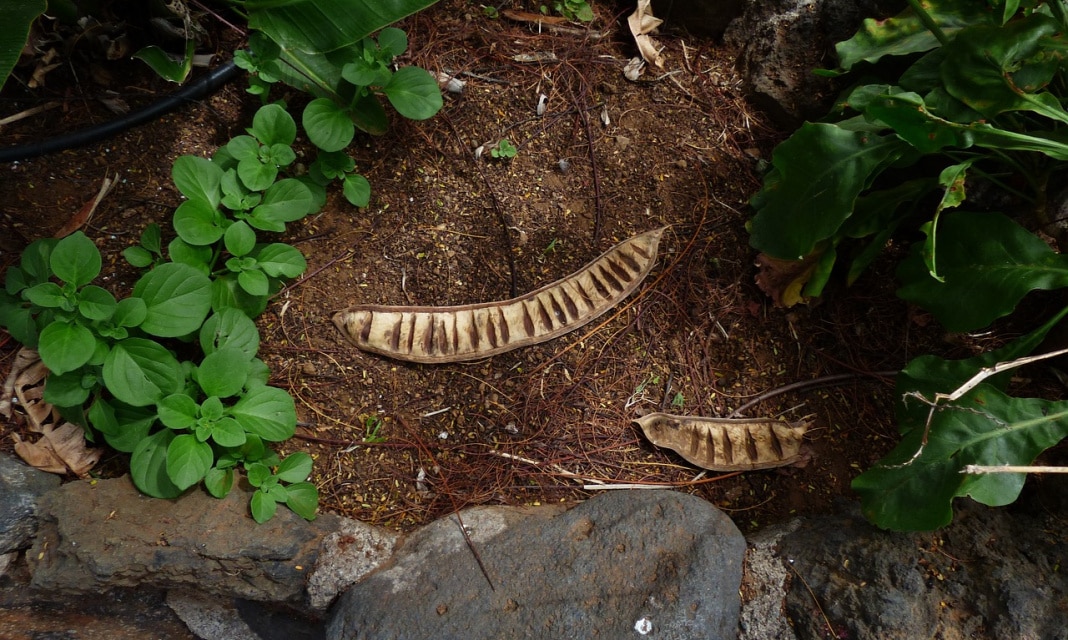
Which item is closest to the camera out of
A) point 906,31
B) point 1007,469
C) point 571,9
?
point 1007,469

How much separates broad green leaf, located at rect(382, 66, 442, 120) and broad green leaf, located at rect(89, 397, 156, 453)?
135cm

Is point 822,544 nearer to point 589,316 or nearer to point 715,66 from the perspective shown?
point 589,316

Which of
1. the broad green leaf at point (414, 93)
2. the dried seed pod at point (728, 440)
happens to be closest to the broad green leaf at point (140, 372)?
the broad green leaf at point (414, 93)

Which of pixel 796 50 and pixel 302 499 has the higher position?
pixel 796 50

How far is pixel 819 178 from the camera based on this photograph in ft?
7.31

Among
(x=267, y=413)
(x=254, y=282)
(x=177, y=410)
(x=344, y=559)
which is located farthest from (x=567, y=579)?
(x=254, y=282)

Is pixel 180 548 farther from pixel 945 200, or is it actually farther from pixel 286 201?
pixel 945 200

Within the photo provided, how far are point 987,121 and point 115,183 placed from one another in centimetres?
307

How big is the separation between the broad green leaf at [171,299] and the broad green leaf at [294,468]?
1.73 feet

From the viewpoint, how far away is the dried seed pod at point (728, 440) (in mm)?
2424

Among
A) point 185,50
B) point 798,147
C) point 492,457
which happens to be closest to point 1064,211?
point 798,147

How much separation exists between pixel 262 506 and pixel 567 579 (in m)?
1.00

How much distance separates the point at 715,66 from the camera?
2.98 metres

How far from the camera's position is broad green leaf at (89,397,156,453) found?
2.13 metres
